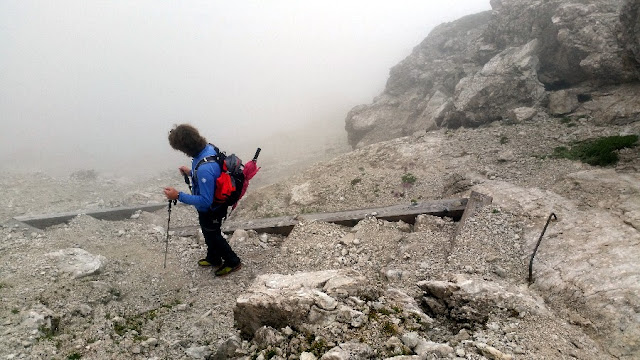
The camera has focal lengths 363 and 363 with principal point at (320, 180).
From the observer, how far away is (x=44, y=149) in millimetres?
36031

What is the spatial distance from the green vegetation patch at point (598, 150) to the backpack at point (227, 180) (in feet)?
26.2

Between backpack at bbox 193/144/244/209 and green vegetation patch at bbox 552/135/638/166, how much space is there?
26.2 ft

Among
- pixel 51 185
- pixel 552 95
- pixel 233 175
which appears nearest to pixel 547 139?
pixel 552 95

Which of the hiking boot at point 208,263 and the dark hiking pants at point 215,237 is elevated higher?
the dark hiking pants at point 215,237

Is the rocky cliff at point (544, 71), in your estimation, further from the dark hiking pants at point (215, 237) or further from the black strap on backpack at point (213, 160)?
the dark hiking pants at point (215, 237)

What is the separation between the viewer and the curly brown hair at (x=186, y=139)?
18.9 feet

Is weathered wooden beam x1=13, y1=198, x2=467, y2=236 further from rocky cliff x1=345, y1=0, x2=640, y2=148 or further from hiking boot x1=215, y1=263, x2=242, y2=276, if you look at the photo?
rocky cliff x1=345, y1=0, x2=640, y2=148

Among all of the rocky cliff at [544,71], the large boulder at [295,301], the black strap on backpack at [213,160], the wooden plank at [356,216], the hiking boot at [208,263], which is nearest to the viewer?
the large boulder at [295,301]

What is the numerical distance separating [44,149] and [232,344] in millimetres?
41671

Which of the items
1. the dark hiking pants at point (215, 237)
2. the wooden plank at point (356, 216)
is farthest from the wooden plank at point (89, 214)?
the dark hiking pants at point (215, 237)

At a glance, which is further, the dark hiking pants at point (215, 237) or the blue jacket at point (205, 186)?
the dark hiking pants at point (215, 237)

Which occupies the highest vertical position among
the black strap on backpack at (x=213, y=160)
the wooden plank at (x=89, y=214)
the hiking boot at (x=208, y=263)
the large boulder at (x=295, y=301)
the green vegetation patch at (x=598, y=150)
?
the black strap on backpack at (x=213, y=160)

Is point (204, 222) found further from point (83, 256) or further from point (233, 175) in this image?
point (83, 256)

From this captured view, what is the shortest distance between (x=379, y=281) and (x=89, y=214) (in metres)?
8.80
